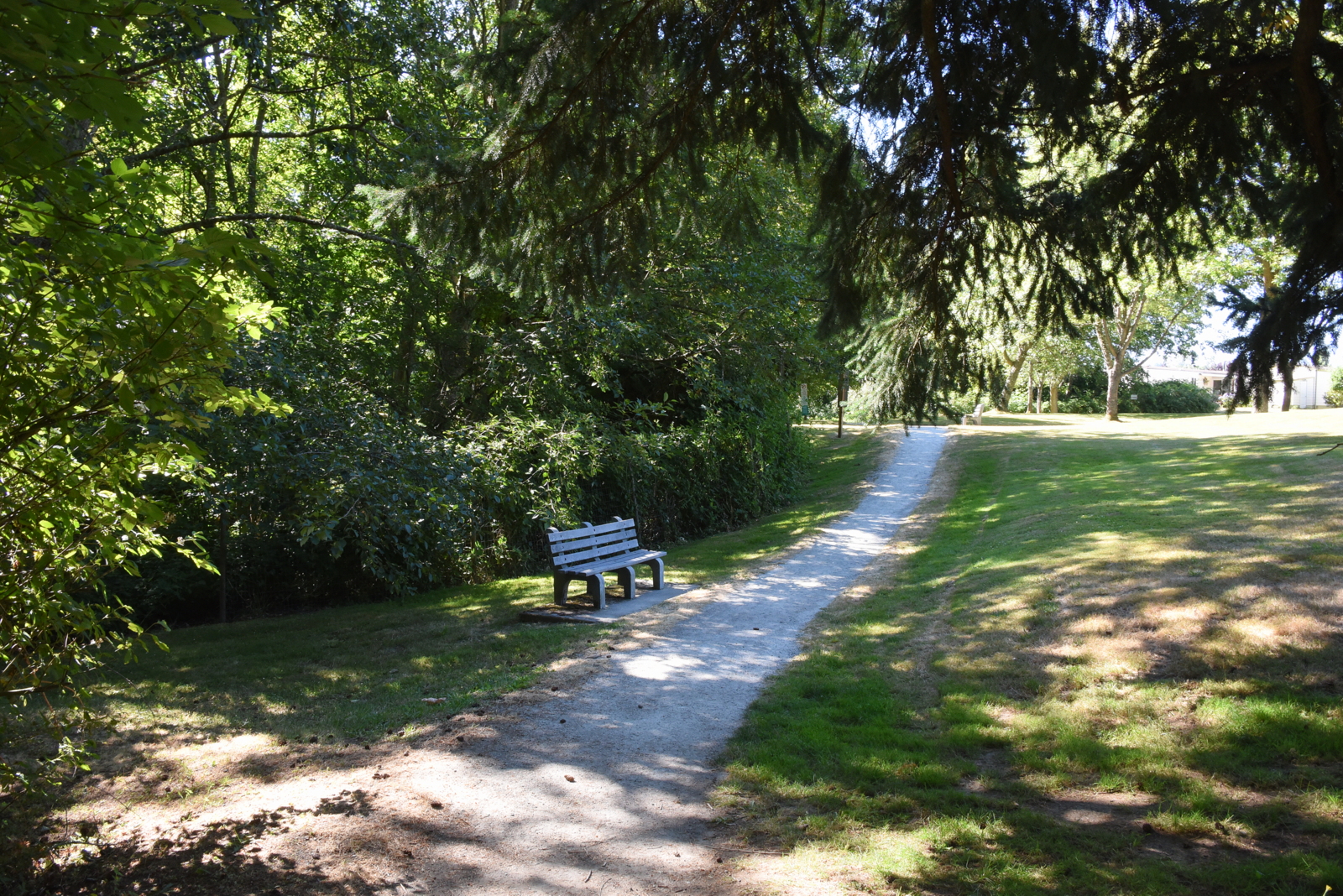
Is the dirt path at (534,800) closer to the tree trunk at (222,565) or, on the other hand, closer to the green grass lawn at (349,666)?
the green grass lawn at (349,666)

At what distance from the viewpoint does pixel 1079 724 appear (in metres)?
5.50

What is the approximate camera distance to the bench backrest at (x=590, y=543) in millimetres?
9477

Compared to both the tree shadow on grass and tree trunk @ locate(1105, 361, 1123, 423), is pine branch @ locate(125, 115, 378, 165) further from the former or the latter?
tree trunk @ locate(1105, 361, 1123, 423)

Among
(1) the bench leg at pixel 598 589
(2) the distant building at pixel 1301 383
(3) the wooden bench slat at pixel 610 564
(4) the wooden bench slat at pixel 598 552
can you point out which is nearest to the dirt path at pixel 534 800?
(1) the bench leg at pixel 598 589

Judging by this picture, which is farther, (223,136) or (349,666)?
(223,136)

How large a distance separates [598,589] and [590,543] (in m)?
0.85

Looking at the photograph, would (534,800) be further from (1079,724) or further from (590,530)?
(590,530)

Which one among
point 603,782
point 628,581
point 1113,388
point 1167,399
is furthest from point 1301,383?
point 603,782

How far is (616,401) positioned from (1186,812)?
458 inches

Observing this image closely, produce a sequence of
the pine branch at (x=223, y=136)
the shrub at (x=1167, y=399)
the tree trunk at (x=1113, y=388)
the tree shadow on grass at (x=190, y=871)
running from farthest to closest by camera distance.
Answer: the shrub at (x=1167, y=399)
the tree trunk at (x=1113, y=388)
the pine branch at (x=223, y=136)
the tree shadow on grass at (x=190, y=871)

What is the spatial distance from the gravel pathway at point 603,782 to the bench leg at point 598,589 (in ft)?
3.75

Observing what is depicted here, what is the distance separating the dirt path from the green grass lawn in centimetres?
62

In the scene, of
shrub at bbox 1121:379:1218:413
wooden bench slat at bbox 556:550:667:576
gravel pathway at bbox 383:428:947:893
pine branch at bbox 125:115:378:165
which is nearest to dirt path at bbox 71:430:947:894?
gravel pathway at bbox 383:428:947:893

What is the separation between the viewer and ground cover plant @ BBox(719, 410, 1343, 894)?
3992mm
